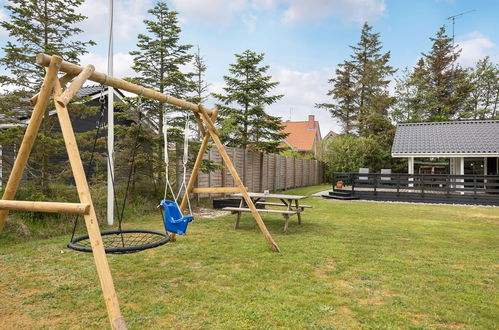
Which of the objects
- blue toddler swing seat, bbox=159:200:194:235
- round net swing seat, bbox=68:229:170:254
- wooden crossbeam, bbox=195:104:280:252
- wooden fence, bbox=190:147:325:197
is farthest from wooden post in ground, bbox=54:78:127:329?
wooden fence, bbox=190:147:325:197

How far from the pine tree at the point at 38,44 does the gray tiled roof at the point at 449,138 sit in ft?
45.6

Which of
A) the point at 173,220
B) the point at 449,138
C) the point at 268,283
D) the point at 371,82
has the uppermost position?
the point at 371,82

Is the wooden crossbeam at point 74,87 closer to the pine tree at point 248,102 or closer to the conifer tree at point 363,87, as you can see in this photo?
the pine tree at point 248,102

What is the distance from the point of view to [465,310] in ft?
9.89

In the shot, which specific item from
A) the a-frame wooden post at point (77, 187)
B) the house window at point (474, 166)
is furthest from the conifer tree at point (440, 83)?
the a-frame wooden post at point (77, 187)

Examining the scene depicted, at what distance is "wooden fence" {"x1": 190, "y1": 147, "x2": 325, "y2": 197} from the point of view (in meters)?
11.8

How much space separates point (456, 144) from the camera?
15.6 meters

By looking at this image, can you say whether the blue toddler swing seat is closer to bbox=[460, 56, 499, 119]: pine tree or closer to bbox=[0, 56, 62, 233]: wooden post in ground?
bbox=[0, 56, 62, 233]: wooden post in ground

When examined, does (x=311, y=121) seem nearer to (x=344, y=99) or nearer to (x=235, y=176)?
(x=344, y=99)

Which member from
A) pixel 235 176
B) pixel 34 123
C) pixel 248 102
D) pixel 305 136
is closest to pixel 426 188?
pixel 248 102

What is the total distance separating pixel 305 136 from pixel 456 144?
23.8 meters

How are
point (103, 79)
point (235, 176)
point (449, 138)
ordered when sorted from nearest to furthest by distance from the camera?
1. point (103, 79)
2. point (235, 176)
3. point (449, 138)

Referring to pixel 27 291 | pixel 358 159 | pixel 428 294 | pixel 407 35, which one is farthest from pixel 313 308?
pixel 358 159

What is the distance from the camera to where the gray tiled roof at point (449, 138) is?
1493cm
